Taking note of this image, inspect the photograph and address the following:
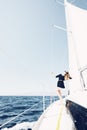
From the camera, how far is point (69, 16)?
12688 millimetres

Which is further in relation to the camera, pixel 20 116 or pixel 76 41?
pixel 20 116

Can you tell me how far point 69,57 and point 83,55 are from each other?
7.82ft

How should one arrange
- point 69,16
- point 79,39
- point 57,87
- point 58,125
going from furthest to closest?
1. point 69,16
2. point 79,39
3. point 57,87
4. point 58,125

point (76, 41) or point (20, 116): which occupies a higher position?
point (76, 41)

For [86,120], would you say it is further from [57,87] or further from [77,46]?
[77,46]

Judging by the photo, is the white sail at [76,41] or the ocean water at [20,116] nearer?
the ocean water at [20,116]

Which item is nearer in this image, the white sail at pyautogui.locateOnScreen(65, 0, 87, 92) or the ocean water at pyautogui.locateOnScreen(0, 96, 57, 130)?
the ocean water at pyautogui.locateOnScreen(0, 96, 57, 130)

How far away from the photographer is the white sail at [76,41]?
9484 millimetres

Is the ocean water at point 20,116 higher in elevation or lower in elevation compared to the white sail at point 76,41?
lower

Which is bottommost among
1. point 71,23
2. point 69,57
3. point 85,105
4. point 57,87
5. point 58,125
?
point 58,125

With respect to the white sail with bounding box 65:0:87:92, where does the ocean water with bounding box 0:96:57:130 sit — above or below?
below

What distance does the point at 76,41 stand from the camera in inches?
424

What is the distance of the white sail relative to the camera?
9.48 metres

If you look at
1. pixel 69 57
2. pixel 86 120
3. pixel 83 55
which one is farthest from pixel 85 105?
pixel 69 57
